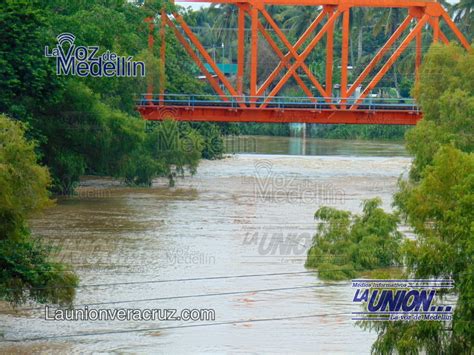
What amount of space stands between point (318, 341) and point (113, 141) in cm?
1977

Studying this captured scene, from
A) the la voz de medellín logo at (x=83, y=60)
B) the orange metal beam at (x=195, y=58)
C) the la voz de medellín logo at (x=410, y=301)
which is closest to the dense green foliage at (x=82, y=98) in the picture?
the la voz de medellín logo at (x=83, y=60)

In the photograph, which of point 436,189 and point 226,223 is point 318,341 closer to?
point 436,189

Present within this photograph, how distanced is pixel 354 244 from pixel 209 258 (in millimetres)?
3402

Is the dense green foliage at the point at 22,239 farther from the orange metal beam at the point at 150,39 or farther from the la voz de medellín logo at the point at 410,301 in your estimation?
the orange metal beam at the point at 150,39

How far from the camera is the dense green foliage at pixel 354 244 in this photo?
1097 inches

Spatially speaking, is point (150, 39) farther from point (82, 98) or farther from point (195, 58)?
point (82, 98)

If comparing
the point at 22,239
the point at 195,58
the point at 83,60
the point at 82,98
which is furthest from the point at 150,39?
the point at 22,239

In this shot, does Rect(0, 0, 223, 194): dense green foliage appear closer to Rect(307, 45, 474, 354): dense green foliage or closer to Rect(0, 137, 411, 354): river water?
Rect(0, 137, 411, 354): river water

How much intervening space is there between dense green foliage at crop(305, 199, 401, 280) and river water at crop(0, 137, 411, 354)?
22.2 inches

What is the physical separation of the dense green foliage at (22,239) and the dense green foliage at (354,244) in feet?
26.3

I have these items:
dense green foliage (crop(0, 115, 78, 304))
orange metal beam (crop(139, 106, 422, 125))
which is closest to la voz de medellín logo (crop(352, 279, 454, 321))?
dense green foliage (crop(0, 115, 78, 304))

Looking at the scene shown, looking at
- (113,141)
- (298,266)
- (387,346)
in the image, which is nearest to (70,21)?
(113,141)

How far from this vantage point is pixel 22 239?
2088 centimetres

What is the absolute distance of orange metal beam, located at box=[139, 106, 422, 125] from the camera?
5197 cm
